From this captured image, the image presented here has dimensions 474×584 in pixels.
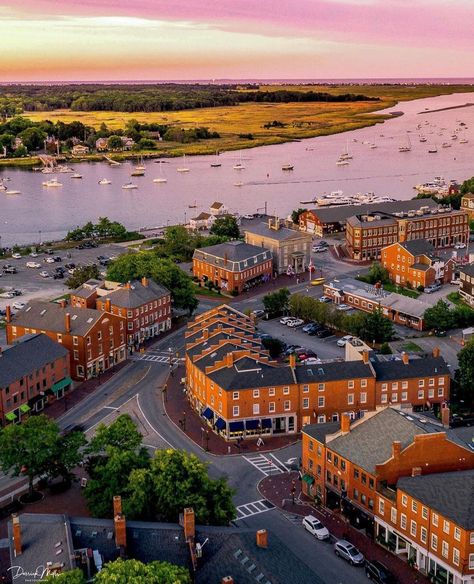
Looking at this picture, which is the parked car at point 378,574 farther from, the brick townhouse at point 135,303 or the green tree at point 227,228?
the green tree at point 227,228

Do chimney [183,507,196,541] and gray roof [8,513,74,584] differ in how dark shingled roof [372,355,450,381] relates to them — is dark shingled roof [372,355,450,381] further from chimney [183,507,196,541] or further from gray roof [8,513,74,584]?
gray roof [8,513,74,584]

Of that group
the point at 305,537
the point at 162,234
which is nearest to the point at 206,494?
the point at 305,537

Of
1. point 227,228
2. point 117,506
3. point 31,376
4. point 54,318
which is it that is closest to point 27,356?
point 31,376

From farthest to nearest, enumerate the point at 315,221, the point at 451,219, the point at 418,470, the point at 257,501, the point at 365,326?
the point at 315,221 → the point at 451,219 → the point at 365,326 → the point at 257,501 → the point at 418,470

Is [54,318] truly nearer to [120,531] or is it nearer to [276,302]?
[276,302]

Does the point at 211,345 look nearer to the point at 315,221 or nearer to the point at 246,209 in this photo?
the point at 315,221

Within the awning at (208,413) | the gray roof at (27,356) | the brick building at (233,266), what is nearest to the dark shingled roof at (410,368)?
the awning at (208,413)
